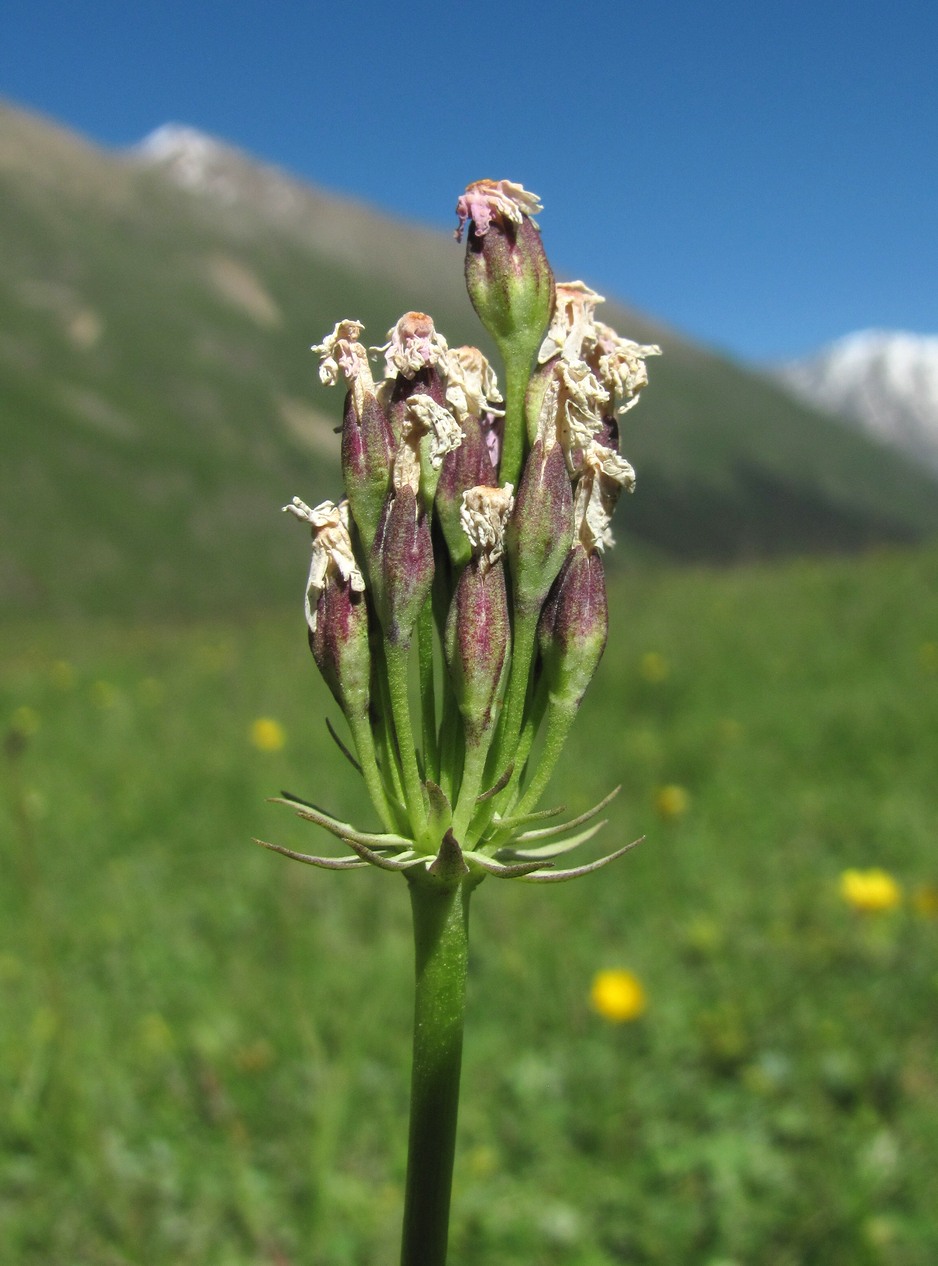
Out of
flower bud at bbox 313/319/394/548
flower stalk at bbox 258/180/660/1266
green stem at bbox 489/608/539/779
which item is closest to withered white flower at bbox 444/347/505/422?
flower stalk at bbox 258/180/660/1266

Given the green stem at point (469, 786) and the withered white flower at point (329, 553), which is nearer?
the green stem at point (469, 786)

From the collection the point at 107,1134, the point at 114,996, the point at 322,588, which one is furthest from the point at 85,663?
the point at 322,588

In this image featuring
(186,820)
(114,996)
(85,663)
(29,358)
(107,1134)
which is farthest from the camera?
(29,358)

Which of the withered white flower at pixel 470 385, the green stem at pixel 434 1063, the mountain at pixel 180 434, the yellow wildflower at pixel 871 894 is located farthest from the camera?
the mountain at pixel 180 434

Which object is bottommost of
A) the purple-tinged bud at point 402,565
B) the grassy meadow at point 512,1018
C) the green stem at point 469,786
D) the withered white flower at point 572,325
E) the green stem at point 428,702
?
the grassy meadow at point 512,1018

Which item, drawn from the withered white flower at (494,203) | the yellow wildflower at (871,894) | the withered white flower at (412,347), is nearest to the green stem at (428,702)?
the withered white flower at (412,347)

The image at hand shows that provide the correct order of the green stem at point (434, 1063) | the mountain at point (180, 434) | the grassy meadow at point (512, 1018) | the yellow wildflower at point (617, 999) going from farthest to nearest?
the mountain at point (180, 434), the yellow wildflower at point (617, 999), the grassy meadow at point (512, 1018), the green stem at point (434, 1063)

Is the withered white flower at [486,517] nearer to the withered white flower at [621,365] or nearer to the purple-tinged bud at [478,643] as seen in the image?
the purple-tinged bud at [478,643]

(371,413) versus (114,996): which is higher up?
(371,413)

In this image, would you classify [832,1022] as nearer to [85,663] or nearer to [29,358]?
[85,663]
